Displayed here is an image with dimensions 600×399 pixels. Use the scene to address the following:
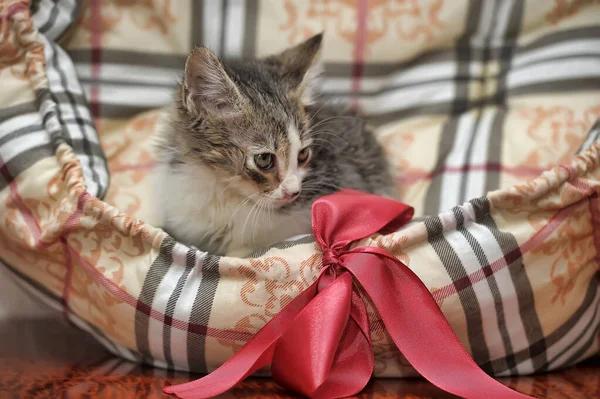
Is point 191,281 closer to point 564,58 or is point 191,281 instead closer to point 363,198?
point 363,198

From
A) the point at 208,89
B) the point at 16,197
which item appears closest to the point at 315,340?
the point at 208,89

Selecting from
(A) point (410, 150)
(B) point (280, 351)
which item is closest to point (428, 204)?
(A) point (410, 150)

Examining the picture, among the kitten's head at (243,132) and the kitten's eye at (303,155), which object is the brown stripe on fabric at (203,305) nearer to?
the kitten's head at (243,132)

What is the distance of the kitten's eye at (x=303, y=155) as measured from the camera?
134 cm

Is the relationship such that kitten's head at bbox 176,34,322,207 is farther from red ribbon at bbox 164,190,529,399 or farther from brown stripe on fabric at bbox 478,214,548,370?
brown stripe on fabric at bbox 478,214,548,370

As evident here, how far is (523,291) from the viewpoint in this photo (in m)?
1.21

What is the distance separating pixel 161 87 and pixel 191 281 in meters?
0.87

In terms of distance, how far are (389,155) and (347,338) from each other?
2.53ft

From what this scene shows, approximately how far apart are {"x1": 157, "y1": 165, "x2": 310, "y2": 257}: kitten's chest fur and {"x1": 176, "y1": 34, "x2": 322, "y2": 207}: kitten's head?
1.9 inches

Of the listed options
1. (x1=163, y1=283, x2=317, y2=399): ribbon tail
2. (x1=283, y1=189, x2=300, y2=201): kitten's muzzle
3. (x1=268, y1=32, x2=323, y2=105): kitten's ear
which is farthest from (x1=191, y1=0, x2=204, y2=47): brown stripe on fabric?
(x1=163, y1=283, x2=317, y2=399): ribbon tail

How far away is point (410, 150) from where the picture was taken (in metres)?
1.80

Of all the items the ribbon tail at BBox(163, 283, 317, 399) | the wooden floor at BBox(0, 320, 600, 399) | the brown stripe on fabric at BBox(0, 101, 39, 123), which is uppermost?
the brown stripe on fabric at BBox(0, 101, 39, 123)

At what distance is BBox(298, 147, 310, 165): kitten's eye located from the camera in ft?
4.41

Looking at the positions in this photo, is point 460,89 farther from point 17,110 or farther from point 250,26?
point 17,110
